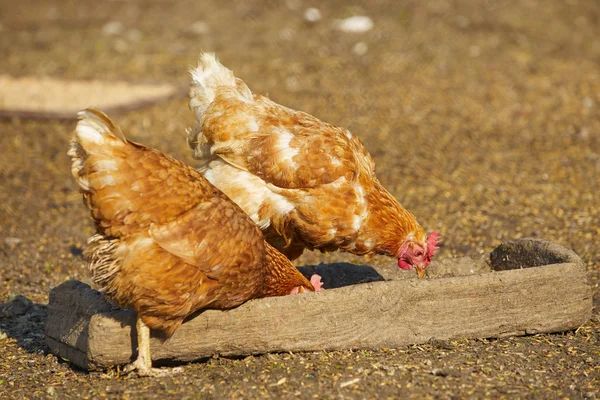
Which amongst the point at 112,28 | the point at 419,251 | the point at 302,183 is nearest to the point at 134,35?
the point at 112,28

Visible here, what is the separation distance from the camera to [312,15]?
11547 mm

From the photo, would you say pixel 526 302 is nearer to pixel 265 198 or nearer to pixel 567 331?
pixel 567 331

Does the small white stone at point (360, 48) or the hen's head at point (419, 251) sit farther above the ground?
the hen's head at point (419, 251)

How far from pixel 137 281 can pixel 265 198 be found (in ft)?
3.84

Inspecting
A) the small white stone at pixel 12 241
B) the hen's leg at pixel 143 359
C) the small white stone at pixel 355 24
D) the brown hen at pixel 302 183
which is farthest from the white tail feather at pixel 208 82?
the small white stone at pixel 355 24

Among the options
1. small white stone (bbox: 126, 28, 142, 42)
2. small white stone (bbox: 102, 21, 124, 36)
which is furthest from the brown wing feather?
small white stone (bbox: 102, 21, 124, 36)

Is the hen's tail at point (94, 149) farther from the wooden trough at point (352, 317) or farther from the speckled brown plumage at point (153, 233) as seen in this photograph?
the wooden trough at point (352, 317)

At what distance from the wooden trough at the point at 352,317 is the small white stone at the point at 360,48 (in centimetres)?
644

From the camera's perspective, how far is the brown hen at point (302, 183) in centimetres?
418

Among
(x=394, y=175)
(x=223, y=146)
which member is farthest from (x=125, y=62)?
(x=223, y=146)

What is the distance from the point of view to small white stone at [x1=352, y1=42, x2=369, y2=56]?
1005cm

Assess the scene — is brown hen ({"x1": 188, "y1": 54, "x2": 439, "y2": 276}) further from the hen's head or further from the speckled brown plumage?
the speckled brown plumage

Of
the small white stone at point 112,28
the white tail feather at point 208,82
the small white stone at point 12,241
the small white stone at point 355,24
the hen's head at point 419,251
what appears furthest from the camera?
the small white stone at point 112,28

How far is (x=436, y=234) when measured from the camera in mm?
4309
